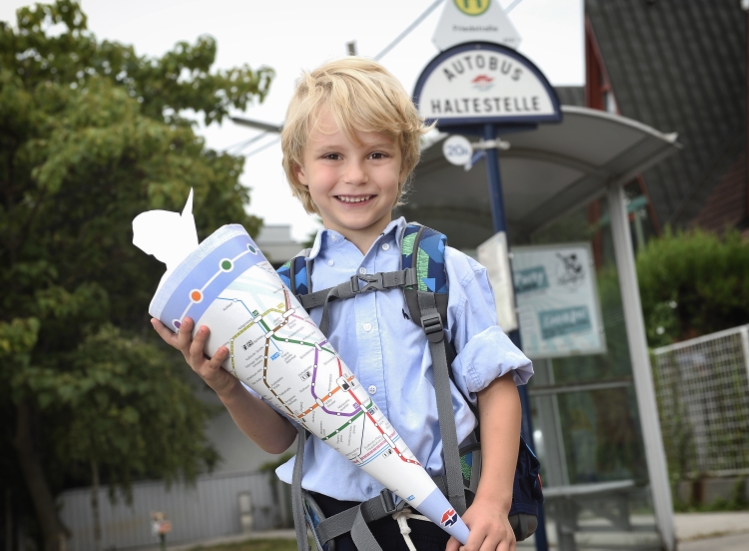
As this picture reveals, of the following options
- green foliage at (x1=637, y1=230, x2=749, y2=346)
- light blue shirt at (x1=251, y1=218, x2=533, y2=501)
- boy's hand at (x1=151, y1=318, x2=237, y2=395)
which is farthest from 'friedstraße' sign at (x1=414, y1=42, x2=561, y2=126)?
green foliage at (x1=637, y1=230, x2=749, y2=346)

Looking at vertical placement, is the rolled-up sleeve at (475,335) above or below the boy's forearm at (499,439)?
above

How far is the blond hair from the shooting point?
1.84m

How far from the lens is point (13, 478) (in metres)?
16.4

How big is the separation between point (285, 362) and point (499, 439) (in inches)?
18.0

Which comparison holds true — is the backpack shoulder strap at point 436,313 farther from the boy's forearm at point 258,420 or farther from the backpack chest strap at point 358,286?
the boy's forearm at point 258,420

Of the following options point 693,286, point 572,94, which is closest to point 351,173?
point 693,286

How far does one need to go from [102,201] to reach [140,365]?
221 cm

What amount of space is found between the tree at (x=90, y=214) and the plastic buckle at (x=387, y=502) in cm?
762

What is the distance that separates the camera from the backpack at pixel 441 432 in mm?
1700

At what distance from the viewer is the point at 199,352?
165 cm

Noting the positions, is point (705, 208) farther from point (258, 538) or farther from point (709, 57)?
point (258, 538)

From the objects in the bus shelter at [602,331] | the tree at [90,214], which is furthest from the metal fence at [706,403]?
the tree at [90,214]

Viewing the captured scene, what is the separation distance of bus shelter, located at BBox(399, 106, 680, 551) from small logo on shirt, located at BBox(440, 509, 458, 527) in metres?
4.89

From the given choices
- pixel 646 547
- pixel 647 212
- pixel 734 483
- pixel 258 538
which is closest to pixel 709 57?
pixel 647 212
